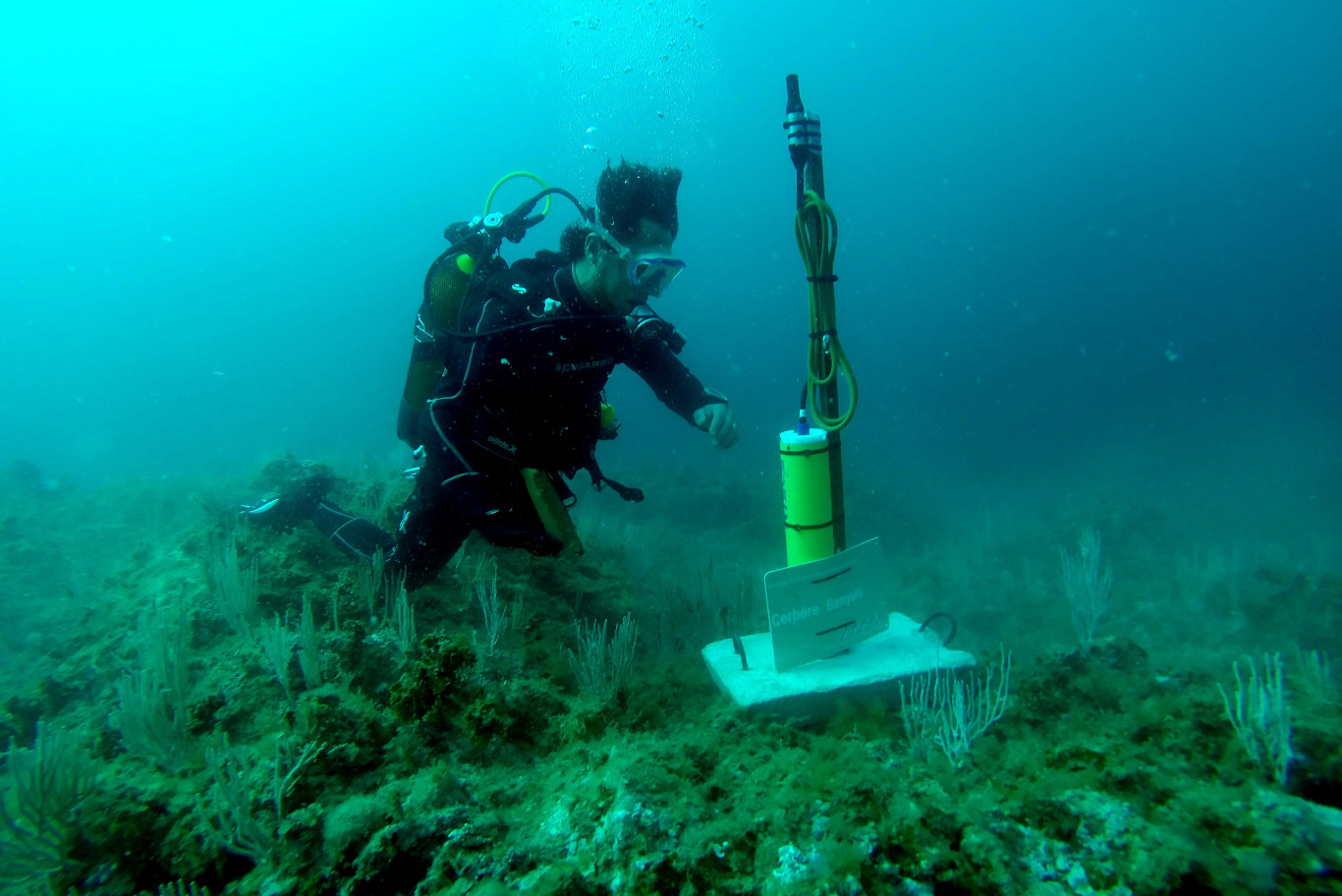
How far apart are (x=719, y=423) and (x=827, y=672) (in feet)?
5.36

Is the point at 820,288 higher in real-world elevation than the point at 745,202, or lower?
lower

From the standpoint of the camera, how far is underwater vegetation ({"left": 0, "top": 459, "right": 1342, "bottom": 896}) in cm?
148

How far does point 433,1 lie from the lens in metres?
91.8

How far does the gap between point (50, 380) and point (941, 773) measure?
174 metres

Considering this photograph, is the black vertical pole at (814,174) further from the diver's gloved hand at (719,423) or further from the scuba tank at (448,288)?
the scuba tank at (448,288)

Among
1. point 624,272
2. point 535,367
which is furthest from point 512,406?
point 624,272

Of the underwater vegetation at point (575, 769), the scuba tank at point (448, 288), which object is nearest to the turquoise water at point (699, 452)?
the underwater vegetation at point (575, 769)

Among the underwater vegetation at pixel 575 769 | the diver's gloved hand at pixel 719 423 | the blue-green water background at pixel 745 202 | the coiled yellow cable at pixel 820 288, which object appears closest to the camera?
the underwater vegetation at pixel 575 769

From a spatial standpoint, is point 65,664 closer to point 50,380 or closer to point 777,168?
point 777,168

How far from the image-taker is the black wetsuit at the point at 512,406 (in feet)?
11.9

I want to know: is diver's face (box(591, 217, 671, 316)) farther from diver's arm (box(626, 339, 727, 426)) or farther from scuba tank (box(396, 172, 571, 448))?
scuba tank (box(396, 172, 571, 448))

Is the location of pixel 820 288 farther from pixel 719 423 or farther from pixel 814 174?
pixel 719 423

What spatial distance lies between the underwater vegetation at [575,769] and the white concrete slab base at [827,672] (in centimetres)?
10

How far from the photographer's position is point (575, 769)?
208cm
